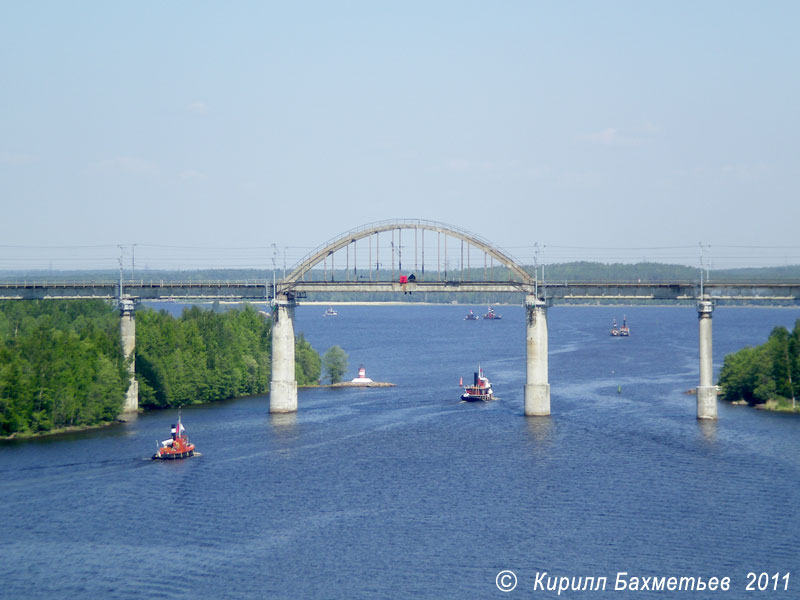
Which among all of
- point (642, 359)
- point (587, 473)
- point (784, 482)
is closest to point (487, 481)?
point (587, 473)

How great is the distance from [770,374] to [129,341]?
71.1 meters

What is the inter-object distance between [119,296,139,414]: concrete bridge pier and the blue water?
12.8 feet

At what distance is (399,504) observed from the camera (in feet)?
245

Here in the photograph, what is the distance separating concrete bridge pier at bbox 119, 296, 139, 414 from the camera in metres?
120

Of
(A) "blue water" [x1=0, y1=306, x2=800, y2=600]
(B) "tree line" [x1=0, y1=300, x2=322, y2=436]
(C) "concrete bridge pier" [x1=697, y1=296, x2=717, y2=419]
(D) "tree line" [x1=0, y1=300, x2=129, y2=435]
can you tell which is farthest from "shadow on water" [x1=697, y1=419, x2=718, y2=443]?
(D) "tree line" [x1=0, y1=300, x2=129, y2=435]

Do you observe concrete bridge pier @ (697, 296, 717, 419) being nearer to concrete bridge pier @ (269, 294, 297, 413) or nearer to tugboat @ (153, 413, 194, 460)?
concrete bridge pier @ (269, 294, 297, 413)

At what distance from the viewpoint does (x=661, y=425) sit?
349 feet

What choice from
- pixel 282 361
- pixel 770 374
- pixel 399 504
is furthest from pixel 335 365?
pixel 399 504

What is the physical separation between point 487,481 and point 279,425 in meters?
34.0

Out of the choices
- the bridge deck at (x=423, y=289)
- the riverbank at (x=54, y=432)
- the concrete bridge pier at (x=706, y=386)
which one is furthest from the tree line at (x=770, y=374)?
the riverbank at (x=54, y=432)

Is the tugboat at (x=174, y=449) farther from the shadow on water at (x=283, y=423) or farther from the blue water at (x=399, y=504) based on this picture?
the shadow on water at (x=283, y=423)

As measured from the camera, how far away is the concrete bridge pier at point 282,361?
11888cm

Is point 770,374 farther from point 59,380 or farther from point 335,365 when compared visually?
point 59,380

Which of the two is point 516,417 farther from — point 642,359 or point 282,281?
point 642,359
